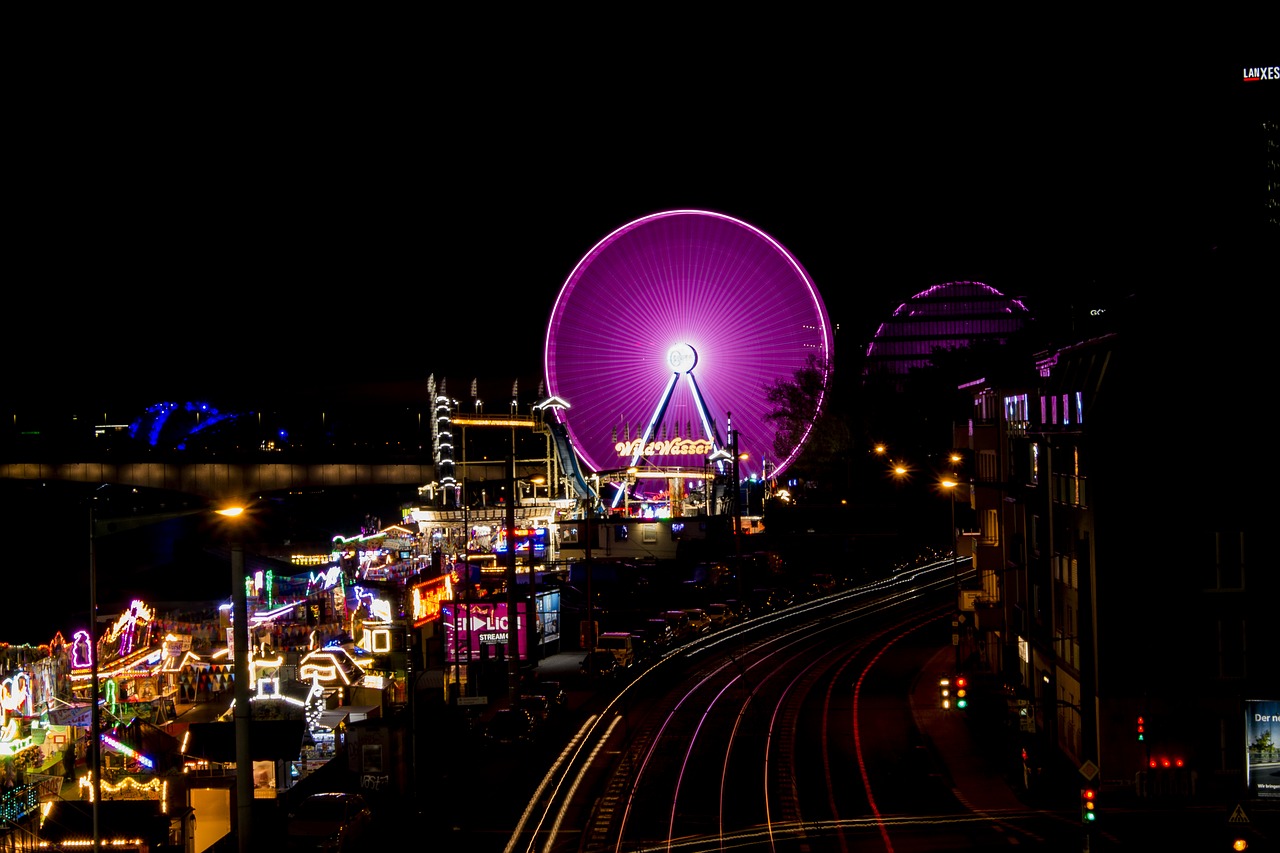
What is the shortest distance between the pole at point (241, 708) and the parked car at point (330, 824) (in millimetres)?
7254

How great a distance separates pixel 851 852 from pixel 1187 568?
9454 mm

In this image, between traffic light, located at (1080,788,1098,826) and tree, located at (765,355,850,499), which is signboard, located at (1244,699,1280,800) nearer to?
traffic light, located at (1080,788,1098,826)

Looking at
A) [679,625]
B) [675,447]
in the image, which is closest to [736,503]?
[679,625]

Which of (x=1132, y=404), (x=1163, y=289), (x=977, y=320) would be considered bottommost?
(x=1132, y=404)

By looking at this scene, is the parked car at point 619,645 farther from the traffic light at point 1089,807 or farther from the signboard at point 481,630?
the traffic light at point 1089,807

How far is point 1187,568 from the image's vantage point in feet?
76.7

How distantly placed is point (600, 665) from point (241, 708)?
26379mm

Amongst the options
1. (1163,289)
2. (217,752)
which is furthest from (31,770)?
(1163,289)

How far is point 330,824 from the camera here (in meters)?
19.1

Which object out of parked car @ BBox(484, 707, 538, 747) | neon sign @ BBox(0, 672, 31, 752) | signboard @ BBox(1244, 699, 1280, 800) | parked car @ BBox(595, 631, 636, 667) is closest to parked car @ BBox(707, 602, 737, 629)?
parked car @ BBox(595, 631, 636, 667)

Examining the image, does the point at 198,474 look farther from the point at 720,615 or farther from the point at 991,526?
the point at 991,526

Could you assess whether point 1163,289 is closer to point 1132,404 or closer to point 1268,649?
point 1132,404

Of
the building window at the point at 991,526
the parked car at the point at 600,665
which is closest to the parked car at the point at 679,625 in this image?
the parked car at the point at 600,665

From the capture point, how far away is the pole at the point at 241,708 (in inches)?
452
